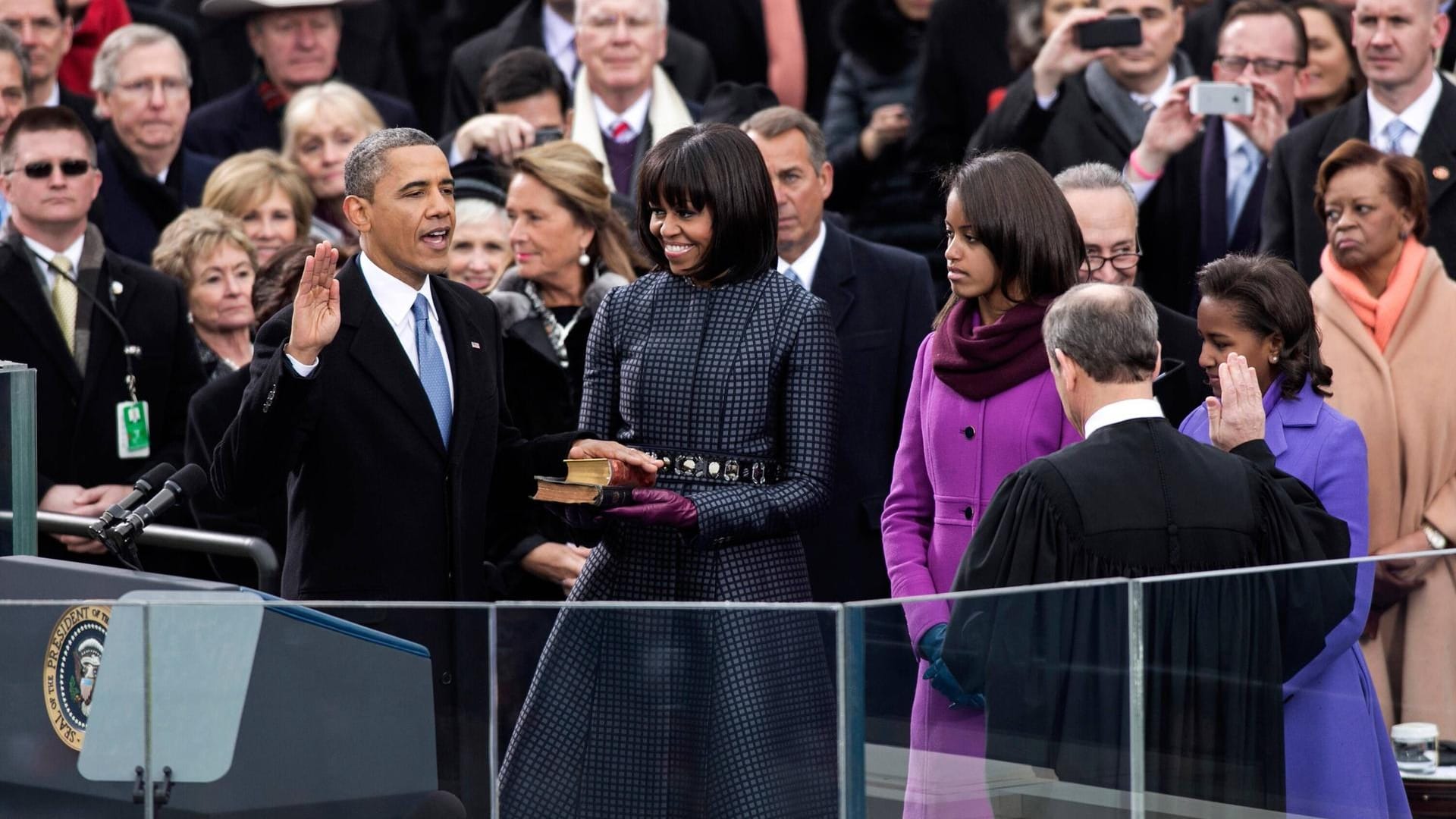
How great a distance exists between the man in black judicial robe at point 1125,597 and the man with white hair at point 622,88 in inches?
155

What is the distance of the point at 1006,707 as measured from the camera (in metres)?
3.74

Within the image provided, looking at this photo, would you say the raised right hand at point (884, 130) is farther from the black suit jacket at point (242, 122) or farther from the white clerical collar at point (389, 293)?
the white clerical collar at point (389, 293)

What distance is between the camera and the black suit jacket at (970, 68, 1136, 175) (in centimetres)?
722

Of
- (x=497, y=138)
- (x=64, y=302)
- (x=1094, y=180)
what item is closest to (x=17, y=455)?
(x=64, y=302)

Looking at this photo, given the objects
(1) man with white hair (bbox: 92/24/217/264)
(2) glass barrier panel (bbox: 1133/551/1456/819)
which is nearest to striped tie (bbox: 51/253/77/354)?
(1) man with white hair (bbox: 92/24/217/264)

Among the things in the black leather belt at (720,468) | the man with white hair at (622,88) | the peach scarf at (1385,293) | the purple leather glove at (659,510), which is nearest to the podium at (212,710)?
the purple leather glove at (659,510)

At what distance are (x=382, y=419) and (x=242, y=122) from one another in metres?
4.35

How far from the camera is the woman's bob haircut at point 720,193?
14.7ft

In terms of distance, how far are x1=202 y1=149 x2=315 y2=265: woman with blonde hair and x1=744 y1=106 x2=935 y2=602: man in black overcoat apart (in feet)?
6.25

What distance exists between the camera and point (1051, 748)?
3.76m

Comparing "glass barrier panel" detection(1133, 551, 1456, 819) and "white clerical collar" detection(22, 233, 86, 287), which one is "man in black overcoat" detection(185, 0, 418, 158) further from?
"glass barrier panel" detection(1133, 551, 1456, 819)

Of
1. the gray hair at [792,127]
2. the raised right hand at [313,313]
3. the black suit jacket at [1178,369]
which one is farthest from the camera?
the gray hair at [792,127]

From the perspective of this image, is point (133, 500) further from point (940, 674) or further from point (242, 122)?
point (242, 122)

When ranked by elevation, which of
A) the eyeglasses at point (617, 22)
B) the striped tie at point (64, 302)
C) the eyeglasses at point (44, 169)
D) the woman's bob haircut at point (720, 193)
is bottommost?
the striped tie at point (64, 302)
